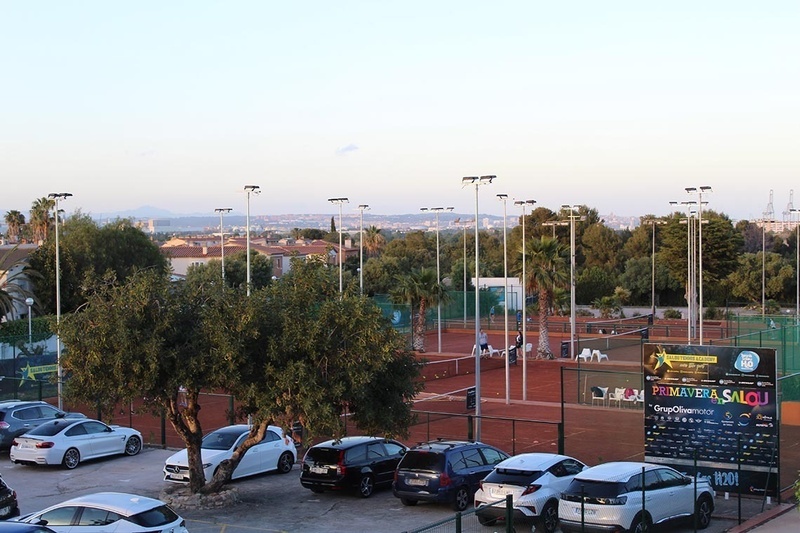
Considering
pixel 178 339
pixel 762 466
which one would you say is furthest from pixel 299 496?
pixel 762 466

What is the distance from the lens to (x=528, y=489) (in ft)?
61.2

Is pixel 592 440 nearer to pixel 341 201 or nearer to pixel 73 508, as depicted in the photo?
pixel 73 508

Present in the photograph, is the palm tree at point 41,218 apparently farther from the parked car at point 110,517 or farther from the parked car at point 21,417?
the parked car at point 110,517

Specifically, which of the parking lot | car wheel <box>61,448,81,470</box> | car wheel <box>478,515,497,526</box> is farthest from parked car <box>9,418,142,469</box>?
car wheel <box>478,515,497,526</box>

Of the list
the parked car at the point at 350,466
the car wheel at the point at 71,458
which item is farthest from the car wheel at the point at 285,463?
the car wheel at the point at 71,458

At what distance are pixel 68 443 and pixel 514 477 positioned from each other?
1343cm

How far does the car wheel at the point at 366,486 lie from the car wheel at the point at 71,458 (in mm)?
9040

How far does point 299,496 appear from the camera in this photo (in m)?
22.8

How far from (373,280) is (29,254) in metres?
39.1

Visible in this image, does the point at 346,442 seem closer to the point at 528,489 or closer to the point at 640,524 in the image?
the point at 528,489

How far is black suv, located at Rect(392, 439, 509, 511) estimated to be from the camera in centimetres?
2055

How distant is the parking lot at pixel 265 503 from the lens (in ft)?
64.7

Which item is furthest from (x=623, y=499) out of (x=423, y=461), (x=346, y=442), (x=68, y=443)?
(x=68, y=443)

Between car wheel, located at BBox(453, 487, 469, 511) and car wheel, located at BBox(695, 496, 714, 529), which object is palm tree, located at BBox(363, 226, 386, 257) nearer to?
Result: car wheel, located at BBox(453, 487, 469, 511)
